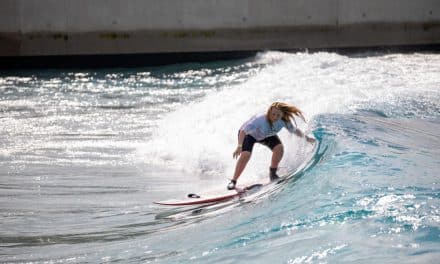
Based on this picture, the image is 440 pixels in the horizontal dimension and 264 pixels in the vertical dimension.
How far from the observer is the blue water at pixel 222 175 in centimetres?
658

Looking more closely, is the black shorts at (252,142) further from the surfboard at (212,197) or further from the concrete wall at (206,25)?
the concrete wall at (206,25)

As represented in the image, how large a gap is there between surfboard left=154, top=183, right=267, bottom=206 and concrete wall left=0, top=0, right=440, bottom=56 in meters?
20.6

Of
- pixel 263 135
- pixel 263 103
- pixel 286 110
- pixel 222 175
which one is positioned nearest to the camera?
pixel 286 110

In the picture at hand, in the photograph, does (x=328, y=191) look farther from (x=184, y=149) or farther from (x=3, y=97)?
(x=3, y=97)

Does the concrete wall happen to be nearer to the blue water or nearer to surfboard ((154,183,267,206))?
the blue water

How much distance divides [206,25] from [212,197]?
2153cm

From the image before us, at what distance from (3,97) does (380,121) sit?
1210 centimetres

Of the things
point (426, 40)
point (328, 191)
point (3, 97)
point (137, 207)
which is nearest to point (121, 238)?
point (137, 207)

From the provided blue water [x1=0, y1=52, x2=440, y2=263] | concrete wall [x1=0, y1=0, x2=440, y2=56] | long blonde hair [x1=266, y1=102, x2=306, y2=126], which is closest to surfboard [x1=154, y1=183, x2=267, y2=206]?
blue water [x1=0, y1=52, x2=440, y2=263]

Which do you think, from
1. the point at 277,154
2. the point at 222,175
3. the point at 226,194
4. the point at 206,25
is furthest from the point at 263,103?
the point at 206,25

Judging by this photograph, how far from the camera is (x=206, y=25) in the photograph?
3047 cm

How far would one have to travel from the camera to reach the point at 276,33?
31.0 metres

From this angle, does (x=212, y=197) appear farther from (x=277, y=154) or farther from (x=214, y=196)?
(x=277, y=154)

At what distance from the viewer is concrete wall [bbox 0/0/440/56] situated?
29312mm
